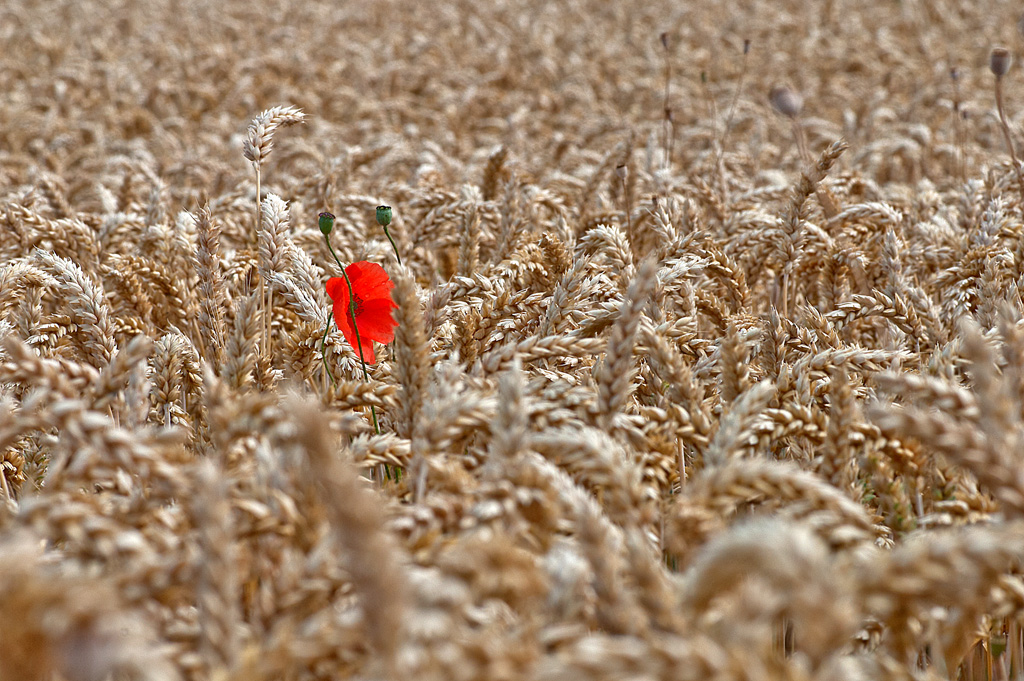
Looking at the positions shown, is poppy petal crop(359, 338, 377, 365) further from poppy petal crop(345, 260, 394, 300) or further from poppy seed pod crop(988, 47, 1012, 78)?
poppy seed pod crop(988, 47, 1012, 78)

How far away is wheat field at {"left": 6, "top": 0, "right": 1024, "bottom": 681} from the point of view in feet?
3.28

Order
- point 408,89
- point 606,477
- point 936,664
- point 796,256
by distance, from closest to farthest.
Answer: point 606,477, point 936,664, point 796,256, point 408,89

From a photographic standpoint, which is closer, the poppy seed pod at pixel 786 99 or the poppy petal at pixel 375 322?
the poppy petal at pixel 375 322

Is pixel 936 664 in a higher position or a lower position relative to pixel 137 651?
lower

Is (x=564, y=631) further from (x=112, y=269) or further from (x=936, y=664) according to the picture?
(x=112, y=269)

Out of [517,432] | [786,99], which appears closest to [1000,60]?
[786,99]

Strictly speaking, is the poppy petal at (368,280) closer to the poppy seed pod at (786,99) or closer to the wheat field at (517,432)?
the wheat field at (517,432)

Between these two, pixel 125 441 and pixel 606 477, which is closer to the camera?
pixel 125 441

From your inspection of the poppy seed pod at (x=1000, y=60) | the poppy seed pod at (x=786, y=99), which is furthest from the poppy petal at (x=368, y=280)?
the poppy seed pod at (x=1000, y=60)

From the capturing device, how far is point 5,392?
236 centimetres

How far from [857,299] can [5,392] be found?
7.08 ft

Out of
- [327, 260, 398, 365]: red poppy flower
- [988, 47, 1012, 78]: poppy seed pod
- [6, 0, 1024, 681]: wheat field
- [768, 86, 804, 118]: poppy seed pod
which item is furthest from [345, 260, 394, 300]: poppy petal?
[988, 47, 1012, 78]: poppy seed pod

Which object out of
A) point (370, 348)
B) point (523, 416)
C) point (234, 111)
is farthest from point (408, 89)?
point (523, 416)

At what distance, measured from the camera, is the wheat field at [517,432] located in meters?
1.00
